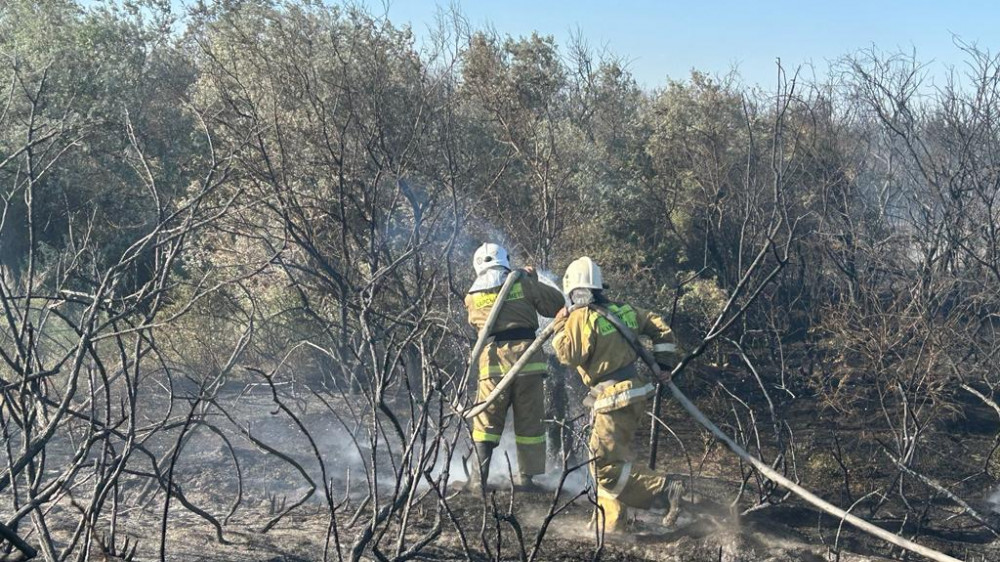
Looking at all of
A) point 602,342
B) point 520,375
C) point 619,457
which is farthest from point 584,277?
point 619,457

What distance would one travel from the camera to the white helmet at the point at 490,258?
581 cm

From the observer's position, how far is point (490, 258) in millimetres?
5824

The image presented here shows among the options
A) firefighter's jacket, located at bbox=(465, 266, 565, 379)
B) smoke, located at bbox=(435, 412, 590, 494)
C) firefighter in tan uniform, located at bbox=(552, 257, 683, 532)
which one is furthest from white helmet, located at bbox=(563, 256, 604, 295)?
smoke, located at bbox=(435, 412, 590, 494)

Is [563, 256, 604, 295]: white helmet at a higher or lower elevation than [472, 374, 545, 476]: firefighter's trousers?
higher

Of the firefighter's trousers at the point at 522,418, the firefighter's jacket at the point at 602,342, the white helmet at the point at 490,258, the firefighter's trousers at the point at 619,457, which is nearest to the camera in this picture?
the firefighter's trousers at the point at 619,457

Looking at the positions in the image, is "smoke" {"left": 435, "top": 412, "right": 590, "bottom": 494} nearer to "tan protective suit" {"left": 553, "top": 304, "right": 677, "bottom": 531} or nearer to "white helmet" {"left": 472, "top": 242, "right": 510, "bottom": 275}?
"tan protective suit" {"left": 553, "top": 304, "right": 677, "bottom": 531}

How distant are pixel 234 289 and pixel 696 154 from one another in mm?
5287

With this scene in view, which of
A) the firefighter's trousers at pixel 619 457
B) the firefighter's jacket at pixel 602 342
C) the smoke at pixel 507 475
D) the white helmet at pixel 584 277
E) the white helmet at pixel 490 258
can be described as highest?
the white helmet at pixel 490 258

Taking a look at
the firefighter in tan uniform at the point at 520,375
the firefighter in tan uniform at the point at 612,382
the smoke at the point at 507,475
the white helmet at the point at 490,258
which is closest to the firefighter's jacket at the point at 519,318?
the firefighter in tan uniform at the point at 520,375

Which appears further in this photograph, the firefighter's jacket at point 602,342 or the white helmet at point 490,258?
the white helmet at point 490,258

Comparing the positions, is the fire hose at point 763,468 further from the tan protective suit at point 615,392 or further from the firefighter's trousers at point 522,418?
the firefighter's trousers at point 522,418

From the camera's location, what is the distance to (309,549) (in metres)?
4.36

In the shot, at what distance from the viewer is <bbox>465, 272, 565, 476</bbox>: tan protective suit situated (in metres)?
5.66

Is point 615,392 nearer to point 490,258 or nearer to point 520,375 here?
point 520,375
